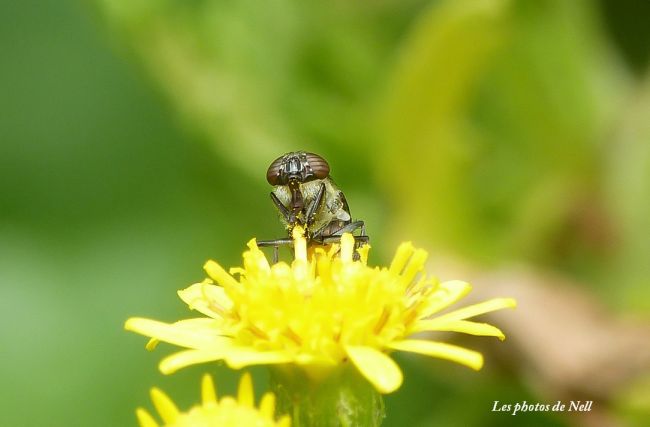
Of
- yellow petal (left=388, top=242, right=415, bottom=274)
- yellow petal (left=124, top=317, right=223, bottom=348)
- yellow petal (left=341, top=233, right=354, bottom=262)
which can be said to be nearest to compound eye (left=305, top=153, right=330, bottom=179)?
yellow petal (left=341, top=233, right=354, bottom=262)

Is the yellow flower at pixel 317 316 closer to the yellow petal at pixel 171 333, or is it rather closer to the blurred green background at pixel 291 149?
the yellow petal at pixel 171 333

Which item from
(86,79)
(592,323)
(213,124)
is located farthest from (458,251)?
(86,79)

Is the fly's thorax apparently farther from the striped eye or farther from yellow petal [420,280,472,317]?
yellow petal [420,280,472,317]

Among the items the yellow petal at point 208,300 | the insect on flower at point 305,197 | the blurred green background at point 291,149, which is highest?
the blurred green background at point 291,149

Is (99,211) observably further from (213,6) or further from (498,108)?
(498,108)

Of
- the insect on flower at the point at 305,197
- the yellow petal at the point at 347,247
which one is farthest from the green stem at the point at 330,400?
the insect on flower at the point at 305,197

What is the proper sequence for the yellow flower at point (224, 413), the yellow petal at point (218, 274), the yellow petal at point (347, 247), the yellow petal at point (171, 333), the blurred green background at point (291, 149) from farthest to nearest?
the blurred green background at point (291, 149), the yellow petal at point (347, 247), the yellow petal at point (218, 274), the yellow petal at point (171, 333), the yellow flower at point (224, 413)

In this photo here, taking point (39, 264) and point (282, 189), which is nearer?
point (282, 189)
